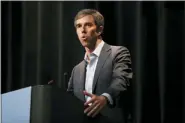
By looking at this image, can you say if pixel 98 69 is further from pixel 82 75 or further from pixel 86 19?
pixel 86 19

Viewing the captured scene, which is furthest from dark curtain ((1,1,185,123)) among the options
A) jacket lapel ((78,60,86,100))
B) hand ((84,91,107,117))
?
hand ((84,91,107,117))

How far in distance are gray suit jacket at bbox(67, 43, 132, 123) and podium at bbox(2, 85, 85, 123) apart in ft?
0.85

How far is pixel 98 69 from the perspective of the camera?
135 centimetres

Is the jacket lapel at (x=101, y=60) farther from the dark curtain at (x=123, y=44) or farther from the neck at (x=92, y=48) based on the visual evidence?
the dark curtain at (x=123, y=44)

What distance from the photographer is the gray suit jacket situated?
130 centimetres

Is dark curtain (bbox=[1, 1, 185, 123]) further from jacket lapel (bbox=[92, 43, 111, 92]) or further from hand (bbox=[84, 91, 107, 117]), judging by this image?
hand (bbox=[84, 91, 107, 117])

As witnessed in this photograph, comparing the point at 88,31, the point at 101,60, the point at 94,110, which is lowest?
the point at 94,110

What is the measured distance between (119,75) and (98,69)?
82 millimetres

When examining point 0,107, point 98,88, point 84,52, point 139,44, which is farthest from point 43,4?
point 0,107

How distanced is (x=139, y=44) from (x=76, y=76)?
14.7 inches

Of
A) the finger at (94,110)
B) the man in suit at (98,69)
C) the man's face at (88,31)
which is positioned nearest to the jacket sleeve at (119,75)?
the man in suit at (98,69)

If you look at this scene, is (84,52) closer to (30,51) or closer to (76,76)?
(76,76)

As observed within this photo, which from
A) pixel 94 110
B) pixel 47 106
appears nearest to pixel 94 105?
pixel 94 110

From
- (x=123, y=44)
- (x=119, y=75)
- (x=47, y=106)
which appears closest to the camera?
(x=47, y=106)
